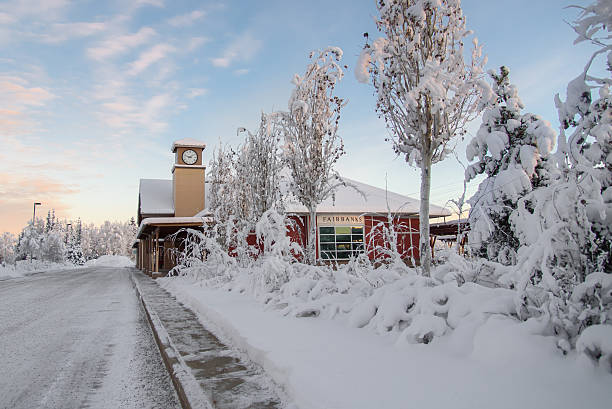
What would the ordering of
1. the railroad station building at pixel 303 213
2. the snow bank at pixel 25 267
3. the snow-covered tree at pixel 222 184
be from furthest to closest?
the snow bank at pixel 25 267 < the railroad station building at pixel 303 213 < the snow-covered tree at pixel 222 184

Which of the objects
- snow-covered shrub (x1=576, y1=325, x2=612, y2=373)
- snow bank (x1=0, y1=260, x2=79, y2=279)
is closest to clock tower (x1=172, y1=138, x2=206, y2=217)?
snow bank (x1=0, y1=260, x2=79, y2=279)

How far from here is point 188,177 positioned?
32812mm

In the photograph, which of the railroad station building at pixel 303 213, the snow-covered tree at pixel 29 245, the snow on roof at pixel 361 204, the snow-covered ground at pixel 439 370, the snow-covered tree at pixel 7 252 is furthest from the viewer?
the snow-covered tree at pixel 29 245

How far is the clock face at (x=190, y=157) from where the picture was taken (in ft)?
108

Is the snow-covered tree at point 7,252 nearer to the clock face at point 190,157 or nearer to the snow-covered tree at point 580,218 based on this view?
the clock face at point 190,157

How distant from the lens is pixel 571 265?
3391 millimetres

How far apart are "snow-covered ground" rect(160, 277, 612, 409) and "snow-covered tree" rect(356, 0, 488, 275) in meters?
2.85

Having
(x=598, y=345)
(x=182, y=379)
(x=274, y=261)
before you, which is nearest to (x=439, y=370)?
(x=598, y=345)

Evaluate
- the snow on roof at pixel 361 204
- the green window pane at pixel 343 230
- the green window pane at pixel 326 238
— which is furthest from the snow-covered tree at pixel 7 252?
the green window pane at pixel 343 230

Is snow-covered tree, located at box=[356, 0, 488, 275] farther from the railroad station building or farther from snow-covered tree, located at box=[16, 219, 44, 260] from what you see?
snow-covered tree, located at box=[16, 219, 44, 260]

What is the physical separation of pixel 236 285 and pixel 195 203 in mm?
23307

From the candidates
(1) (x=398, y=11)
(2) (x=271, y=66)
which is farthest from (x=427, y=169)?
(2) (x=271, y=66)

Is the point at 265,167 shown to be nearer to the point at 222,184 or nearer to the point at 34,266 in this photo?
the point at 222,184

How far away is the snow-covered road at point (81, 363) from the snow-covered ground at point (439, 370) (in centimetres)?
119
